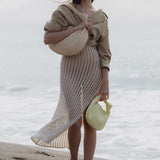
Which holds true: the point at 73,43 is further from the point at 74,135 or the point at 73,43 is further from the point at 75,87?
the point at 74,135

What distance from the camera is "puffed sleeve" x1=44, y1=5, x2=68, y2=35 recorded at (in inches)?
141

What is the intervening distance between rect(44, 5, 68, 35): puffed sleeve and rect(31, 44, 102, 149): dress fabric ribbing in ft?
0.92

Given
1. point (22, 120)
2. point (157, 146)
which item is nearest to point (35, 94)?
point (22, 120)

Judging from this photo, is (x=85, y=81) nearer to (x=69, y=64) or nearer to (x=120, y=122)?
(x=69, y=64)

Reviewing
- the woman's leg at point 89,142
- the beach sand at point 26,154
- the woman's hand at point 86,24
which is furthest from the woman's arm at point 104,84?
the beach sand at point 26,154

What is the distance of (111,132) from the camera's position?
705 cm

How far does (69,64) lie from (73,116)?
18.7 inches

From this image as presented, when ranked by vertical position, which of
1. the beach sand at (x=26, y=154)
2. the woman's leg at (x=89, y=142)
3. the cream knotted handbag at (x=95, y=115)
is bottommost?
the beach sand at (x=26, y=154)

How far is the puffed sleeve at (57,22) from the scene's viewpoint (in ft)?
11.8

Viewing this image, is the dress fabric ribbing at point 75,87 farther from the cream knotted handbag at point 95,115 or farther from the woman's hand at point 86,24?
the woman's hand at point 86,24

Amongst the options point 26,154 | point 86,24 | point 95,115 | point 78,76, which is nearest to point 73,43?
point 86,24

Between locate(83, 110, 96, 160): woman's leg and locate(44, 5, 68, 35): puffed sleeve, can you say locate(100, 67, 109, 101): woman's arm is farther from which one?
locate(44, 5, 68, 35): puffed sleeve

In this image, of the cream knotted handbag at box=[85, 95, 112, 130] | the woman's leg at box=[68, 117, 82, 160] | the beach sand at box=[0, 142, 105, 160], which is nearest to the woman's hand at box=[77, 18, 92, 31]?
the cream knotted handbag at box=[85, 95, 112, 130]

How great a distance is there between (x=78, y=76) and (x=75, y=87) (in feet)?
0.34
